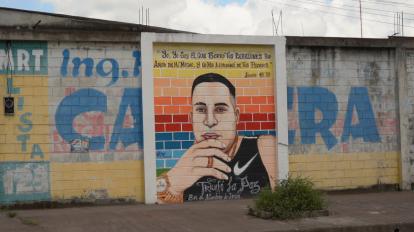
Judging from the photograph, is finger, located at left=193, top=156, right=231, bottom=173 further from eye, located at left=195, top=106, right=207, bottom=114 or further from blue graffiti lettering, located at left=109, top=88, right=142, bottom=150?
blue graffiti lettering, located at left=109, top=88, right=142, bottom=150

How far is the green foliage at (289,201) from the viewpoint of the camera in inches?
423

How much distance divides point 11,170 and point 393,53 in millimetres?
9547

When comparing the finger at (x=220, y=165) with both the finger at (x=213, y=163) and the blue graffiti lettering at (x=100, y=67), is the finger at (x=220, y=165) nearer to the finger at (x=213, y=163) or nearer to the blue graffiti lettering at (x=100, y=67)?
the finger at (x=213, y=163)


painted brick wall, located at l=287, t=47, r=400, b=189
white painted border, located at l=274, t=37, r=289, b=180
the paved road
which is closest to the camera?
the paved road

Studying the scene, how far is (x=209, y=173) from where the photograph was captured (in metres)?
13.8

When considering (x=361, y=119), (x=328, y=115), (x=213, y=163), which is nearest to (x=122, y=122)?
(x=213, y=163)

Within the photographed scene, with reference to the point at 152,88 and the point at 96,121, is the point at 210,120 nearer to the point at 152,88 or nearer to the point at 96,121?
the point at 152,88

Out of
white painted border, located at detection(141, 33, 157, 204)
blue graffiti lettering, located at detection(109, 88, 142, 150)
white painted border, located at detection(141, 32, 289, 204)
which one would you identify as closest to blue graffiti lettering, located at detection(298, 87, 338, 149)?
white painted border, located at detection(141, 32, 289, 204)

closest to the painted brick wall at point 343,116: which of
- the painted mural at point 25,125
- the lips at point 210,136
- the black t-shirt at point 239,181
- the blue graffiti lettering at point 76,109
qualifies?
the black t-shirt at point 239,181

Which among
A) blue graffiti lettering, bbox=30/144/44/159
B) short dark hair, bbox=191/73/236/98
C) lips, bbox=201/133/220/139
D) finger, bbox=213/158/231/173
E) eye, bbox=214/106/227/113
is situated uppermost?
short dark hair, bbox=191/73/236/98

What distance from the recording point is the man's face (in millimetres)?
13805

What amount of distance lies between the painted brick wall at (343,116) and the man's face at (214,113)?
58.7 inches

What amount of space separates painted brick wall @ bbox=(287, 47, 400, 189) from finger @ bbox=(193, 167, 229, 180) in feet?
5.60

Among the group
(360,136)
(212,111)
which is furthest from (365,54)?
(212,111)
